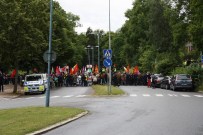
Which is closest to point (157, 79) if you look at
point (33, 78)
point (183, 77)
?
point (183, 77)

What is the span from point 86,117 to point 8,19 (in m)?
22.8

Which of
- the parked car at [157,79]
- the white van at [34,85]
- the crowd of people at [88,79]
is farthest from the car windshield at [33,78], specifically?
the parked car at [157,79]

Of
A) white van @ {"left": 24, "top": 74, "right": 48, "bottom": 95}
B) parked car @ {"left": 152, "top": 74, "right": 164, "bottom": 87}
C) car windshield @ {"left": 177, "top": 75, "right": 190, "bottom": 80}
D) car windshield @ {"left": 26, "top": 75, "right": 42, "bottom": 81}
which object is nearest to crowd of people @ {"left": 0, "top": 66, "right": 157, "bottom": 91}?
parked car @ {"left": 152, "top": 74, "right": 164, "bottom": 87}

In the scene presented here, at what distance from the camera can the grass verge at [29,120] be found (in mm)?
13957

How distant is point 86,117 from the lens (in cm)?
1856

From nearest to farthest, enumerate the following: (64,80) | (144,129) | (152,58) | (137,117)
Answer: (144,129) → (137,117) → (64,80) → (152,58)

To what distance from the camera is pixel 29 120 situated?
54.2 ft

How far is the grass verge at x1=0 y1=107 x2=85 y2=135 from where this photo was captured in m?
14.0

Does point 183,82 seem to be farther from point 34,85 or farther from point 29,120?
point 29,120

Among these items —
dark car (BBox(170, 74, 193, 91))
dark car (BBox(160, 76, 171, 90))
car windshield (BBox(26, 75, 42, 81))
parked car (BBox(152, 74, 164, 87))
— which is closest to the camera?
car windshield (BBox(26, 75, 42, 81))

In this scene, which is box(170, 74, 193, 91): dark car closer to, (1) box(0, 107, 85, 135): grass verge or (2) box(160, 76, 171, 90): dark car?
(2) box(160, 76, 171, 90): dark car

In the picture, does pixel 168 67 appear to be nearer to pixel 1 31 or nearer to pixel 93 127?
pixel 1 31

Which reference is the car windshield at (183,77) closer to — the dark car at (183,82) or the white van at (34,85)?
the dark car at (183,82)

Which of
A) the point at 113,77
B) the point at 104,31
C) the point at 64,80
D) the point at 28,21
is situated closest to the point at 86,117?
the point at 28,21
